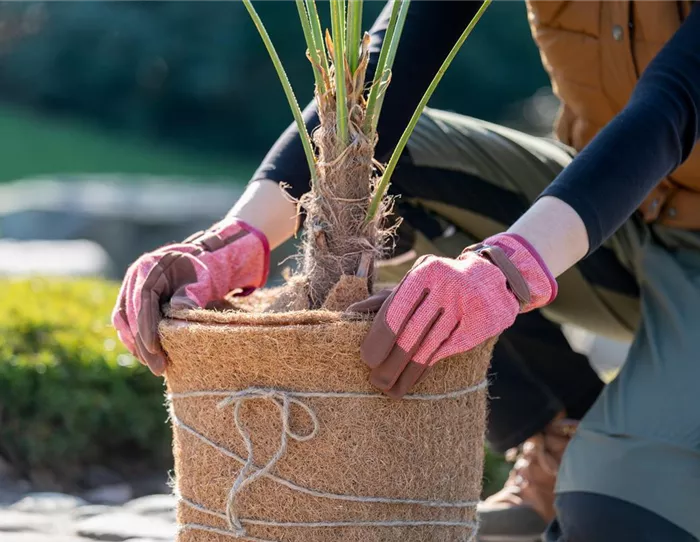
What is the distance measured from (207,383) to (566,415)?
3.56ft

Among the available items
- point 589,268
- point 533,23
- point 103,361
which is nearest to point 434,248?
point 589,268

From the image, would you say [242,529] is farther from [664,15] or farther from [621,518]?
[664,15]

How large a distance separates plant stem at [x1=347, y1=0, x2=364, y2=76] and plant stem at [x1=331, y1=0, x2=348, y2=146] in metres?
0.01

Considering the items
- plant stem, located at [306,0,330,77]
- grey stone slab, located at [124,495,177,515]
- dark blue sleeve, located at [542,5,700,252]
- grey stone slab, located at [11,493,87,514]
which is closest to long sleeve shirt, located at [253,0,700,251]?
dark blue sleeve, located at [542,5,700,252]

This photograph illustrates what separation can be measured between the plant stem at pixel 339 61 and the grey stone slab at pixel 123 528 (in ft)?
3.05

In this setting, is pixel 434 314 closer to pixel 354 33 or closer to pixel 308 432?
pixel 308 432

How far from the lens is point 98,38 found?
1520 centimetres

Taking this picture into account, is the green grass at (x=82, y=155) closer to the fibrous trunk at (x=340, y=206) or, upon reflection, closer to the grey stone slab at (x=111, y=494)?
the grey stone slab at (x=111, y=494)

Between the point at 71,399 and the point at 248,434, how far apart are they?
1468mm

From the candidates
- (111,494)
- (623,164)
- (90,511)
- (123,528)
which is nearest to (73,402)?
(111,494)

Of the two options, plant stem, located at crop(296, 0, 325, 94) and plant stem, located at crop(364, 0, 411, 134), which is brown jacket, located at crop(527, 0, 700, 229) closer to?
plant stem, located at crop(364, 0, 411, 134)

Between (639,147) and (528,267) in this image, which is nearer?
(528,267)

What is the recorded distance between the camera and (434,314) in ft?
3.94

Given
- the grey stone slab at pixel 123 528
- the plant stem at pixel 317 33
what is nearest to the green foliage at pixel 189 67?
the grey stone slab at pixel 123 528
